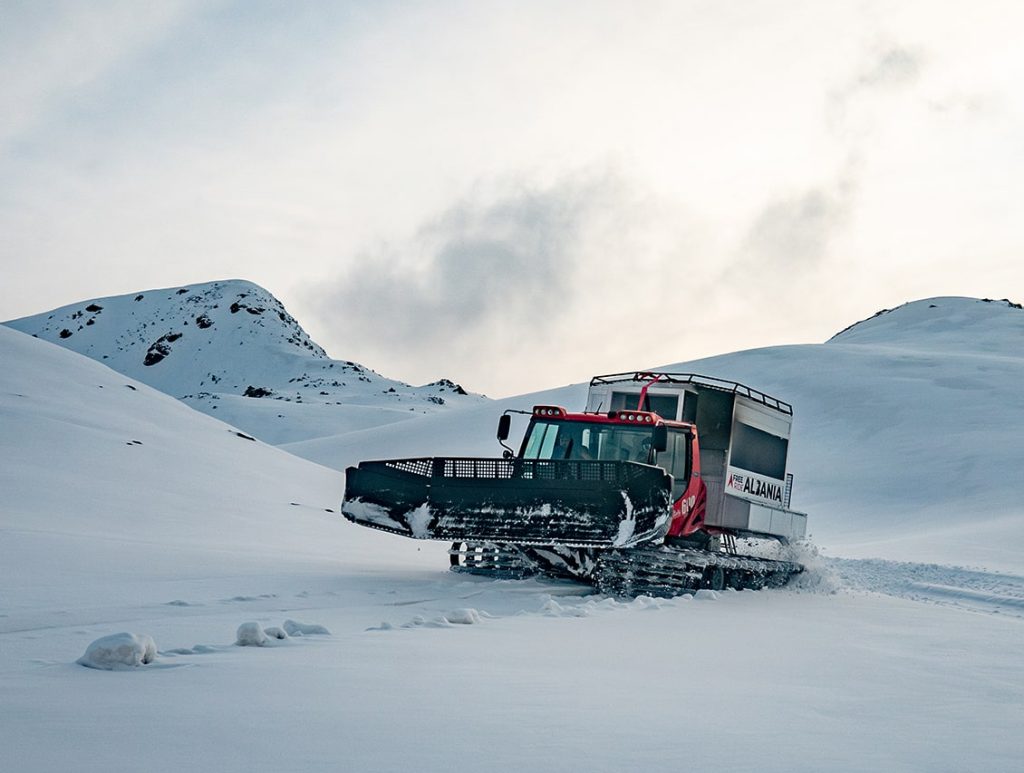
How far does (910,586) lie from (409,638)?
40.6 ft

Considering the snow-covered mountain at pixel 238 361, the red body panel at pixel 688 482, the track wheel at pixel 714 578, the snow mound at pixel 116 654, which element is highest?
the snow-covered mountain at pixel 238 361

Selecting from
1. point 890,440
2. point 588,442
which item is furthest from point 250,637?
point 890,440

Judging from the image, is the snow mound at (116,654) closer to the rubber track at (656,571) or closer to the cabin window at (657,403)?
the rubber track at (656,571)

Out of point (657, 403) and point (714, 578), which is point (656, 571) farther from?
point (657, 403)

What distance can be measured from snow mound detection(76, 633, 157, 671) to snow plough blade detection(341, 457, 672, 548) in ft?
20.4

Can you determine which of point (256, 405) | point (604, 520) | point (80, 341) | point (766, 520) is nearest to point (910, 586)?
point (766, 520)

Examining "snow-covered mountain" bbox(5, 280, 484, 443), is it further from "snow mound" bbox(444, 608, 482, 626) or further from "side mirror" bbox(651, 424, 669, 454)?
"snow mound" bbox(444, 608, 482, 626)

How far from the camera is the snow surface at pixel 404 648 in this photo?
492 centimetres

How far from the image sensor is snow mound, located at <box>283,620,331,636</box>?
319 inches

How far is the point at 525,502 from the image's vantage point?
12328 mm

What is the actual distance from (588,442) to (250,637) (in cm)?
754

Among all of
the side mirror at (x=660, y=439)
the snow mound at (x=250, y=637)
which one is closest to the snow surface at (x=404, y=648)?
the snow mound at (x=250, y=637)

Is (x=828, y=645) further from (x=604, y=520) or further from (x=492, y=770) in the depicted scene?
(x=492, y=770)

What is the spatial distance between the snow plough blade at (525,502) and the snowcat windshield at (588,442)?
150 cm
